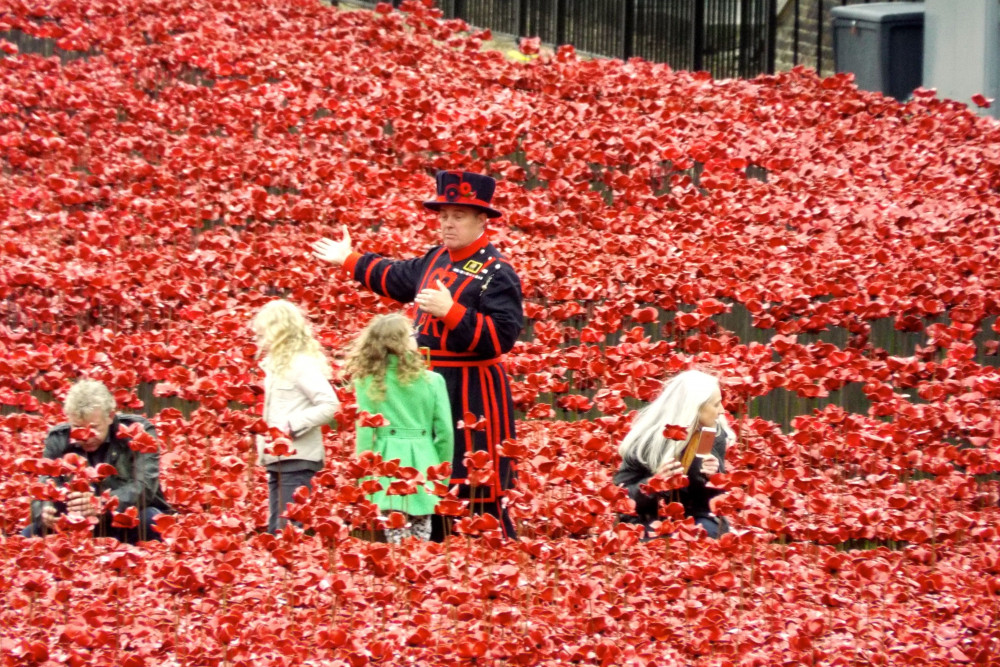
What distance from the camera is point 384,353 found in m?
6.30

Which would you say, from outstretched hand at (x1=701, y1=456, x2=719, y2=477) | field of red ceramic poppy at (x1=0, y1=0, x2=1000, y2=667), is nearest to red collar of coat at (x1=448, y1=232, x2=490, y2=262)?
field of red ceramic poppy at (x1=0, y1=0, x2=1000, y2=667)

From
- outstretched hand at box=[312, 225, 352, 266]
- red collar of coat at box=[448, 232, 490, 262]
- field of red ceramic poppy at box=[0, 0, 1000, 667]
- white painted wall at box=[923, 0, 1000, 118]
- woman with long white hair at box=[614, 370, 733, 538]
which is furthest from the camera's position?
white painted wall at box=[923, 0, 1000, 118]

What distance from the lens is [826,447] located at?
6.75 metres

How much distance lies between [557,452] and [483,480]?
1875mm

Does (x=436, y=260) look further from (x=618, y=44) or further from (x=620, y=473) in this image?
(x=618, y=44)

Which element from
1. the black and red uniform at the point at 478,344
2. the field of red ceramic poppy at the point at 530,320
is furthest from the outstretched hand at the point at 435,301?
the field of red ceramic poppy at the point at 530,320

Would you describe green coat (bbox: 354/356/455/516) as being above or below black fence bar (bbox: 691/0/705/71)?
below

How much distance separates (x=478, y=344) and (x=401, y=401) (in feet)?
1.51

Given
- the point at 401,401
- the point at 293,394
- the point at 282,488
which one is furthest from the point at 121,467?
the point at 401,401

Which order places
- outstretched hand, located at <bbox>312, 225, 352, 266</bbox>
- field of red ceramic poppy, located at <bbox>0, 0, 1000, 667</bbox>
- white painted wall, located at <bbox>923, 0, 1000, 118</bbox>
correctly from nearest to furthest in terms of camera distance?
field of red ceramic poppy, located at <bbox>0, 0, 1000, 667</bbox>
outstretched hand, located at <bbox>312, 225, 352, 266</bbox>
white painted wall, located at <bbox>923, 0, 1000, 118</bbox>

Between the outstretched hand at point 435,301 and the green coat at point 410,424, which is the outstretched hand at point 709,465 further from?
the outstretched hand at point 435,301

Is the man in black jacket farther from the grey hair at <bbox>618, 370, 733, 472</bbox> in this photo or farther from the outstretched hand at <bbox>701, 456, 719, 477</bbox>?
the outstretched hand at <bbox>701, 456, 719, 477</bbox>

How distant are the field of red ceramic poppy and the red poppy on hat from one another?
1000mm

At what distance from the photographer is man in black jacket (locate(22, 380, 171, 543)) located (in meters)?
6.30
